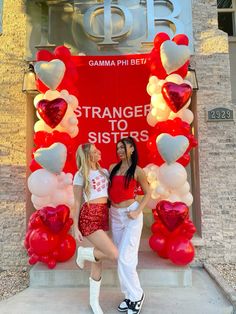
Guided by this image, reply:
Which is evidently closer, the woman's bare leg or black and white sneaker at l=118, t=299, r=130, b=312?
the woman's bare leg

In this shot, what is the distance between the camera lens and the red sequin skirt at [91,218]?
308 centimetres

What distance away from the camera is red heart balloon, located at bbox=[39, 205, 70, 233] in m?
4.05

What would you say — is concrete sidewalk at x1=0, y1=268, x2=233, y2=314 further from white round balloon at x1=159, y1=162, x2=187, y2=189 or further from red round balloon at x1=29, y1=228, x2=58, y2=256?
white round balloon at x1=159, y1=162, x2=187, y2=189

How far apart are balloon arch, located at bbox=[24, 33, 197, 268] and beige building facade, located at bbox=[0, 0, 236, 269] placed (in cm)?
101

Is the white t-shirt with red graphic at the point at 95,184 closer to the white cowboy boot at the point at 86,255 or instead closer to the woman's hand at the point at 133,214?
the woman's hand at the point at 133,214

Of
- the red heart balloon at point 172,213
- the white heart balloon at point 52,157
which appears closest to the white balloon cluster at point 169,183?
the red heart balloon at point 172,213

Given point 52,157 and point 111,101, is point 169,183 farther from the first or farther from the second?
point 111,101

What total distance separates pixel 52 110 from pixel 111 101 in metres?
1.26

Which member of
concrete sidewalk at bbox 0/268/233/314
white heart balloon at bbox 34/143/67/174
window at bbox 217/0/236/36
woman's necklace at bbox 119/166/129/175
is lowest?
concrete sidewalk at bbox 0/268/233/314

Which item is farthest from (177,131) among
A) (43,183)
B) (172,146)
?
(43,183)

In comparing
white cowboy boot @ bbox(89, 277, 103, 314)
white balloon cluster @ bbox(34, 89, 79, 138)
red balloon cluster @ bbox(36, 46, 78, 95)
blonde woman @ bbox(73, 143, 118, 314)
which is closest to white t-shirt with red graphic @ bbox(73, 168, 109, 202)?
blonde woman @ bbox(73, 143, 118, 314)

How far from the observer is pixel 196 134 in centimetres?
536

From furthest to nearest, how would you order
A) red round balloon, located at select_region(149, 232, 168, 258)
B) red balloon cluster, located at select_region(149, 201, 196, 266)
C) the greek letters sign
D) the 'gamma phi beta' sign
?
the 'gamma phi beta' sign → the greek letters sign → red round balloon, located at select_region(149, 232, 168, 258) → red balloon cluster, located at select_region(149, 201, 196, 266)

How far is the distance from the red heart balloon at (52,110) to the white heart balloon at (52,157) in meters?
0.37
